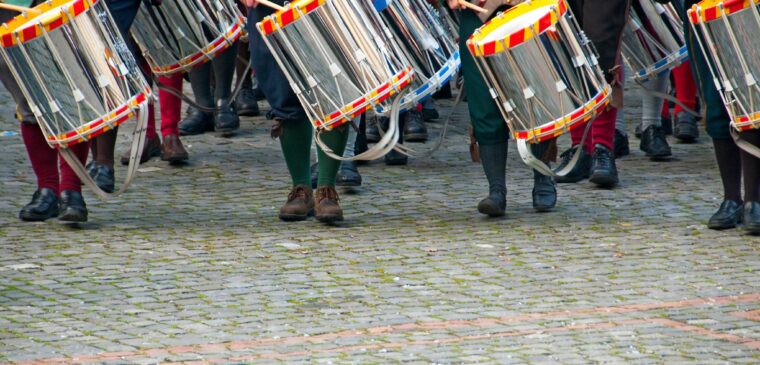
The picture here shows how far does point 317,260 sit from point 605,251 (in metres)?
A: 1.24

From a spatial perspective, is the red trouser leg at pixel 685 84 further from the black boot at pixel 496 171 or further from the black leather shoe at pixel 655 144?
the black boot at pixel 496 171

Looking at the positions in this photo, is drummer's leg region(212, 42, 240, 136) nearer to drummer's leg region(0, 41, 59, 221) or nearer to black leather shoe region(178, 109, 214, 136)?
black leather shoe region(178, 109, 214, 136)

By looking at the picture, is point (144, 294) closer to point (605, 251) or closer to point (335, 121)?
point (335, 121)

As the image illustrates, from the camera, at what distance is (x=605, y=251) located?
6359mm

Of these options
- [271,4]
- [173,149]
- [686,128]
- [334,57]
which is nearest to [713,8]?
[334,57]

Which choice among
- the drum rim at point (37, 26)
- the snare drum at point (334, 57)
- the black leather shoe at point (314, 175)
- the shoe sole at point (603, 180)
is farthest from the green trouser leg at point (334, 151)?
the shoe sole at point (603, 180)

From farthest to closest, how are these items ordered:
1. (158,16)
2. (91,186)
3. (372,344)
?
(158,16), (91,186), (372,344)

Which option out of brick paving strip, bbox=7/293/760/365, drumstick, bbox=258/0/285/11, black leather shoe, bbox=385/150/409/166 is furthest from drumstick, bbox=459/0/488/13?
black leather shoe, bbox=385/150/409/166

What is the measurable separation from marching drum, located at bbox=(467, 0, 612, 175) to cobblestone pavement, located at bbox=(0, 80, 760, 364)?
0.54 meters

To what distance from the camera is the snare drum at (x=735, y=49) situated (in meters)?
6.13

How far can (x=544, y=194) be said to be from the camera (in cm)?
725

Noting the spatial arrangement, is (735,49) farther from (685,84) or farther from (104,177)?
(104,177)

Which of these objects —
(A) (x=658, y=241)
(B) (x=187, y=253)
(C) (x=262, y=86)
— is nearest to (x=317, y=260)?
(B) (x=187, y=253)

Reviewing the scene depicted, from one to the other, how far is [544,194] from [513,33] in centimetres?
118
